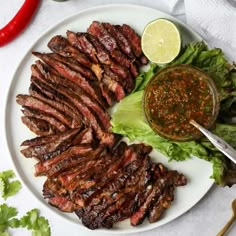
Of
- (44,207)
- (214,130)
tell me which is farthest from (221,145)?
(44,207)

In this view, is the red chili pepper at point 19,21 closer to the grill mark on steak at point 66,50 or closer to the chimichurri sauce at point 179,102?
the grill mark on steak at point 66,50

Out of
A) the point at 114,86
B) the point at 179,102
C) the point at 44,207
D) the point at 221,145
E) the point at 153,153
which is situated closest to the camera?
the point at 221,145

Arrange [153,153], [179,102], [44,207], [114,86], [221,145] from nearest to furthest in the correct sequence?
[221,145], [179,102], [114,86], [153,153], [44,207]

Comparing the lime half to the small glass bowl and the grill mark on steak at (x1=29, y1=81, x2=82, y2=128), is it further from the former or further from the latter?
the grill mark on steak at (x1=29, y1=81, x2=82, y2=128)

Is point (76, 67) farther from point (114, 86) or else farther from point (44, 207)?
point (44, 207)

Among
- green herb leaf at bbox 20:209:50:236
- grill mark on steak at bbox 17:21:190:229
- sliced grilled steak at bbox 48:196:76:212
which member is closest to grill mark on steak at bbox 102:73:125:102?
grill mark on steak at bbox 17:21:190:229

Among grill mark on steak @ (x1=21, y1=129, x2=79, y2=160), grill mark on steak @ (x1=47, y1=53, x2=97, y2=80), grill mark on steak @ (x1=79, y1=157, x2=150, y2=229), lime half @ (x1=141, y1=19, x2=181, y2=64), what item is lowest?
grill mark on steak @ (x1=79, y1=157, x2=150, y2=229)

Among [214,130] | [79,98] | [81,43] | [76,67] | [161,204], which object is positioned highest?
[81,43]
